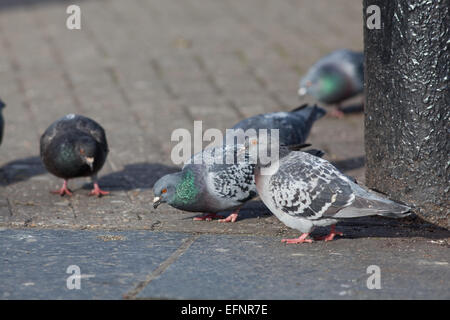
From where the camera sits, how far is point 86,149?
5473 millimetres

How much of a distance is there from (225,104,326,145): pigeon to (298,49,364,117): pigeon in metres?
1.67

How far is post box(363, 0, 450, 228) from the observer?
454 centimetres

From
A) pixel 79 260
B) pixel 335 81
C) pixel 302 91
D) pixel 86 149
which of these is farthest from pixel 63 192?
pixel 335 81

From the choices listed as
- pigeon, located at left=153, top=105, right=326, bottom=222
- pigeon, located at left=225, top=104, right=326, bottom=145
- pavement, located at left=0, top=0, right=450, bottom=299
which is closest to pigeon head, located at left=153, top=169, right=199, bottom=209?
pigeon, located at left=153, top=105, right=326, bottom=222

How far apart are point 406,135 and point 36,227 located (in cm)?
234

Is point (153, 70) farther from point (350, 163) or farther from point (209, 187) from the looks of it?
point (209, 187)

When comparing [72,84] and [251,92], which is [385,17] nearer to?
[251,92]

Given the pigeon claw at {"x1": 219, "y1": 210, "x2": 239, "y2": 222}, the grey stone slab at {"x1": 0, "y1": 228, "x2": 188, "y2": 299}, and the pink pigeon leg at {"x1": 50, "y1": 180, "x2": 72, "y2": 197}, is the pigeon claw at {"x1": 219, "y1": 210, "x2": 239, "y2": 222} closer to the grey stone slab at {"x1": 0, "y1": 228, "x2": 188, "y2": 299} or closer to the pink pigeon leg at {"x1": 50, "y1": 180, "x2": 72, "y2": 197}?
the grey stone slab at {"x1": 0, "y1": 228, "x2": 188, "y2": 299}

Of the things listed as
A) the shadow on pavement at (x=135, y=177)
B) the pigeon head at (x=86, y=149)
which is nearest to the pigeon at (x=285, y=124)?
the shadow on pavement at (x=135, y=177)

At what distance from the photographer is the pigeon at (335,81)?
7645 mm

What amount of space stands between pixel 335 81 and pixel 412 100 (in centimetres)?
304

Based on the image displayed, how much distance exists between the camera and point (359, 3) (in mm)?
12047
